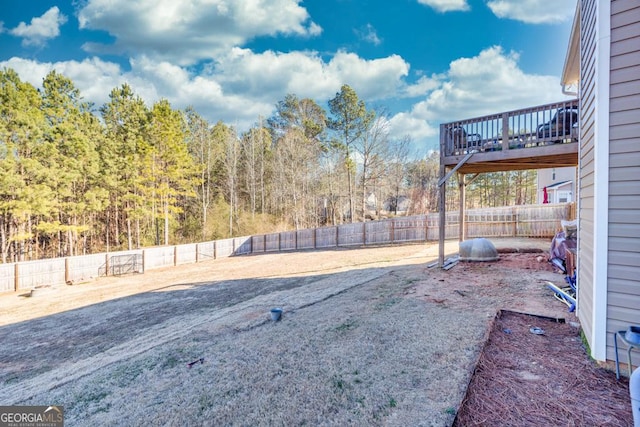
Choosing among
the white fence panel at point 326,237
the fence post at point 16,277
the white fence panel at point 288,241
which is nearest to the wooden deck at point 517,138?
the white fence panel at point 326,237

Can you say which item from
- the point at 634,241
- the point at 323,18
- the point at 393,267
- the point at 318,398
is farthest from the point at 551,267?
the point at 323,18

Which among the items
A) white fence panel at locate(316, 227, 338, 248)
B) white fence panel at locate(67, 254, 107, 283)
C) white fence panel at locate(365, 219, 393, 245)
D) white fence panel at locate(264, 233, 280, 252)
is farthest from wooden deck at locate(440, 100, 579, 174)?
white fence panel at locate(67, 254, 107, 283)

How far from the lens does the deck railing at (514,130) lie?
5457 millimetres

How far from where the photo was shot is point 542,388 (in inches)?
97.0

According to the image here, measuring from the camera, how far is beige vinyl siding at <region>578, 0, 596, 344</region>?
283cm

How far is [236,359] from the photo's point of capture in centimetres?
346

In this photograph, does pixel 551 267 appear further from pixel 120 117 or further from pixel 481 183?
pixel 120 117

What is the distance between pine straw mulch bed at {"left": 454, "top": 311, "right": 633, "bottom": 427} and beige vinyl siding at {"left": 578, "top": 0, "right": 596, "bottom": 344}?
374 mm

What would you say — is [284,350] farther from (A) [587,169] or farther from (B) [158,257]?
(B) [158,257]

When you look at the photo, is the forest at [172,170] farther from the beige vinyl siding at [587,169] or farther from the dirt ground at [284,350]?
the beige vinyl siding at [587,169]

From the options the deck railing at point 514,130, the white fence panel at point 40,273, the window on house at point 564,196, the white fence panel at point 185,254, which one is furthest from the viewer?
the window on house at point 564,196

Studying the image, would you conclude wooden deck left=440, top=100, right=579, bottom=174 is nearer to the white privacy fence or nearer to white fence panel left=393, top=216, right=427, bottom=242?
the white privacy fence

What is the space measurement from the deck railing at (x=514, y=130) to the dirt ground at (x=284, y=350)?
9.32 feet

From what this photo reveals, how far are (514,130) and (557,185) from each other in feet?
52.0
